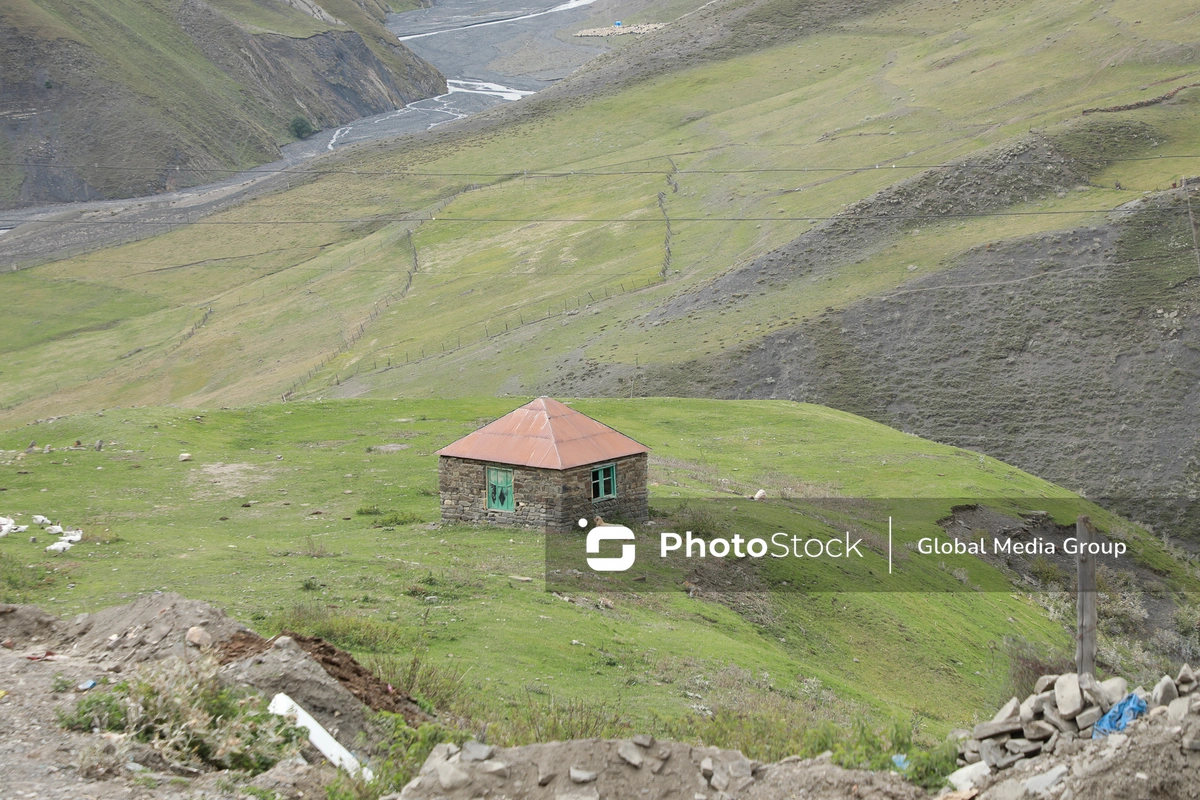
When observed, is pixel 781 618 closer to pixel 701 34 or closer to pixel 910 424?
pixel 910 424

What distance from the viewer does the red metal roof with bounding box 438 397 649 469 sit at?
2798 cm

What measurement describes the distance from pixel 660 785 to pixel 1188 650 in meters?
29.2

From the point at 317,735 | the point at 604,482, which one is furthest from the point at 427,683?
the point at 604,482

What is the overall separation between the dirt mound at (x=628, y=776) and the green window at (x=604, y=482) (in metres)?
16.1

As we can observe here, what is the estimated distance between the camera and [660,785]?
40.3 feet

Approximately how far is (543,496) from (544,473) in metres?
0.62

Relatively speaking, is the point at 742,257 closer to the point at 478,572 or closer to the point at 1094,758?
the point at 478,572

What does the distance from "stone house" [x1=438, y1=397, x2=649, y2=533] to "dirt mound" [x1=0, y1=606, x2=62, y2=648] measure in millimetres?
12286

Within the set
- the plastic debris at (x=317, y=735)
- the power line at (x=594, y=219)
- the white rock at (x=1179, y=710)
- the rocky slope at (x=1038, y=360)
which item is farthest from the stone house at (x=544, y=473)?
the power line at (x=594, y=219)

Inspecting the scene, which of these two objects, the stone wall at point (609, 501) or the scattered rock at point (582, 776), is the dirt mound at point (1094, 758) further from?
the stone wall at point (609, 501)

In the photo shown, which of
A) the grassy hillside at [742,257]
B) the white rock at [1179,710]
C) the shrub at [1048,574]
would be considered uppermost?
the grassy hillside at [742,257]

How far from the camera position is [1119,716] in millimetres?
11758

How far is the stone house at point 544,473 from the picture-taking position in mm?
28078

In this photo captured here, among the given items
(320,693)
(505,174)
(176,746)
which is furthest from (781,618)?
(505,174)
